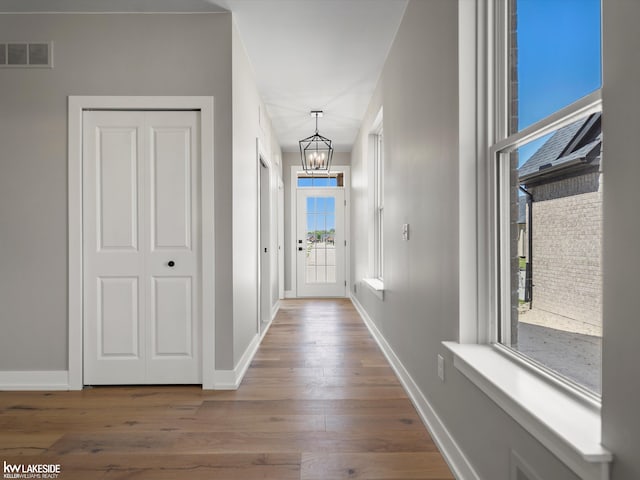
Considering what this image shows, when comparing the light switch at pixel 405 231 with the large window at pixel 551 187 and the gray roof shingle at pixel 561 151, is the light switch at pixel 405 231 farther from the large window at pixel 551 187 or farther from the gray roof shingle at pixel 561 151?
the gray roof shingle at pixel 561 151

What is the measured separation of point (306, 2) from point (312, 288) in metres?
5.06

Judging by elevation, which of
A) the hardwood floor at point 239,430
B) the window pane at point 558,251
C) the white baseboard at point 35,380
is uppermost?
the window pane at point 558,251

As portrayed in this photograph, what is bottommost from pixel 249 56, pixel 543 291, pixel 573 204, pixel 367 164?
pixel 543 291

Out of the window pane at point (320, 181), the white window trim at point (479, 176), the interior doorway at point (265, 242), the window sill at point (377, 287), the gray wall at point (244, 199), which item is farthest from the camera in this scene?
the window pane at point (320, 181)

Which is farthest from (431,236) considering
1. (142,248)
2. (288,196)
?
(288,196)

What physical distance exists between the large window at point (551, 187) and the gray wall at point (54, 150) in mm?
1836

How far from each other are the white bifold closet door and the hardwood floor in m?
0.25

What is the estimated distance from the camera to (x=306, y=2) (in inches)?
106

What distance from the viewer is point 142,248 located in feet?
9.23

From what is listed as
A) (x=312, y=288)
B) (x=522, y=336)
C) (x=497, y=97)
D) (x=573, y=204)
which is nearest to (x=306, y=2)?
(x=497, y=97)

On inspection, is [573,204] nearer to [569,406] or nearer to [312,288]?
[569,406]

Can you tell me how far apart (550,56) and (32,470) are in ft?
8.92

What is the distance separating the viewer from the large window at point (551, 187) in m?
1.14

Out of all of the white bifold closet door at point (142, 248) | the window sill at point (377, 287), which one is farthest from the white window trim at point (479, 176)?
the window sill at point (377, 287)
